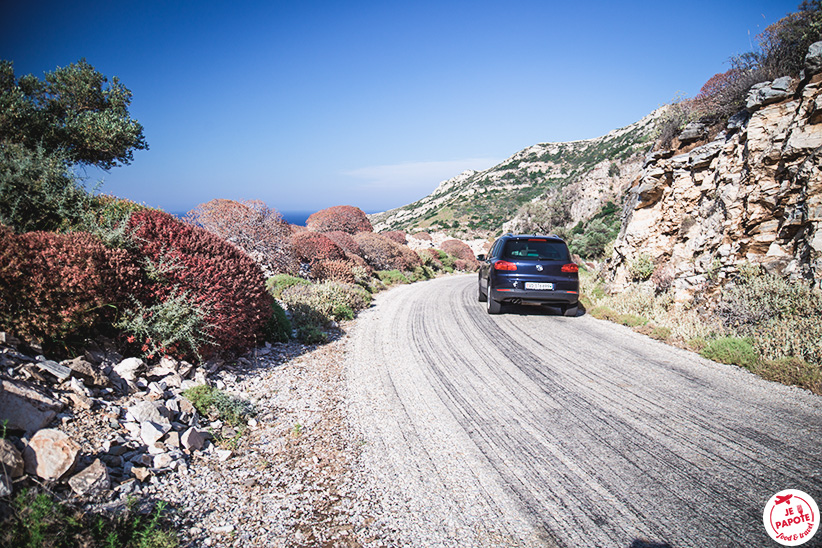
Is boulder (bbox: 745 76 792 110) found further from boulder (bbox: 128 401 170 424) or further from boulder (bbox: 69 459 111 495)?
boulder (bbox: 69 459 111 495)

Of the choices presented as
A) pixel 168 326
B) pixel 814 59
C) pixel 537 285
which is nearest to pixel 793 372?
pixel 537 285

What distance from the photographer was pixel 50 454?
251 centimetres

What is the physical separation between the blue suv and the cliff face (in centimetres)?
236

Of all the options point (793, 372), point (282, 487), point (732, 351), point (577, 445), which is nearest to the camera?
point (282, 487)

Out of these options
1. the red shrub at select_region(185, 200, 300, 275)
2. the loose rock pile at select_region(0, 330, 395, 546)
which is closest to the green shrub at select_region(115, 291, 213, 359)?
the loose rock pile at select_region(0, 330, 395, 546)

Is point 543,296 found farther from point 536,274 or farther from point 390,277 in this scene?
point 390,277

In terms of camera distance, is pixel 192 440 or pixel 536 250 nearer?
pixel 192 440

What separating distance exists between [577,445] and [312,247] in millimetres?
11401

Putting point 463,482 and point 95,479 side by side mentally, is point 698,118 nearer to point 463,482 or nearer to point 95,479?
point 463,482

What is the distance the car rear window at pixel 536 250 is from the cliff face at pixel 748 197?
2689mm

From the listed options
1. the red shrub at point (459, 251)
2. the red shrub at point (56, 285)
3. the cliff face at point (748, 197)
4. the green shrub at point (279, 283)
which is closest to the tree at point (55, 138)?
the red shrub at point (56, 285)

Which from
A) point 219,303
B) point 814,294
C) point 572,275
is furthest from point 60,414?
point 814,294

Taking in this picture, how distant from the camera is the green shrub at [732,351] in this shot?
5480mm

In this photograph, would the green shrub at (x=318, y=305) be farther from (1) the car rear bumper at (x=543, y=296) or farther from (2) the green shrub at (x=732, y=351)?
(2) the green shrub at (x=732, y=351)
